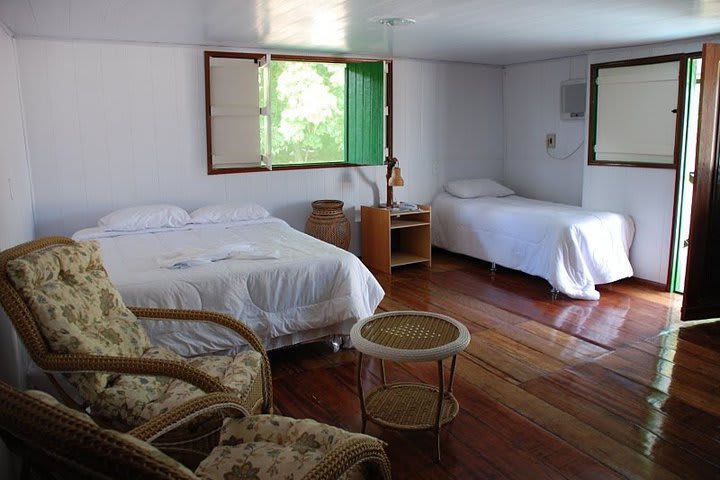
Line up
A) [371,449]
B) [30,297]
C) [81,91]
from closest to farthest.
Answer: [371,449] < [30,297] < [81,91]

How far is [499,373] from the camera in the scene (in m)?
3.22

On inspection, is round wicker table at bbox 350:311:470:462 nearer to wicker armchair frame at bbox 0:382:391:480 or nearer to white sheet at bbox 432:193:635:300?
wicker armchair frame at bbox 0:382:391:480

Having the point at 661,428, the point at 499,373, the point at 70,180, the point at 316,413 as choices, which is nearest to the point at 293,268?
the point at 316,413

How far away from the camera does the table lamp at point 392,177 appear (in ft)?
17.9

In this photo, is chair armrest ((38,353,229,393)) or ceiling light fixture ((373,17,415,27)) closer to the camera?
chair armrest ((38,353,229,393))

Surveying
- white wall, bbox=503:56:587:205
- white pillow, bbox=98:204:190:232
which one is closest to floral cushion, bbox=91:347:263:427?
white pillow, bbox=98:204:190:232

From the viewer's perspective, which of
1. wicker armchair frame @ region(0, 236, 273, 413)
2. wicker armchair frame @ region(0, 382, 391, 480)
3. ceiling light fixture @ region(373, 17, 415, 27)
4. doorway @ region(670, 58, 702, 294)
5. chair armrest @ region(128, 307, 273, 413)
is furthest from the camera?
doorway @ region(670, 58, 702, 294)

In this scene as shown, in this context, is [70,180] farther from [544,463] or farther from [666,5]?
[666,5]

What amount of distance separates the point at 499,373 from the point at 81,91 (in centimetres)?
358

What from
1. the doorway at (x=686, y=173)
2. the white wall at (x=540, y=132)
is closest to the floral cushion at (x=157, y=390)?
the doorway at (x=686, y=173)

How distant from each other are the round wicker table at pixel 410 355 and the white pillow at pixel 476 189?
3321 mm

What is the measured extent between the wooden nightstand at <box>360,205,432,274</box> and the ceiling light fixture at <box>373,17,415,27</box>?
1879 mm

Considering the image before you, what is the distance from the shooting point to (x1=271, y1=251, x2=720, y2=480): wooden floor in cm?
239

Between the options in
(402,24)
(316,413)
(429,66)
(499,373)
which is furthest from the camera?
(429,66)
